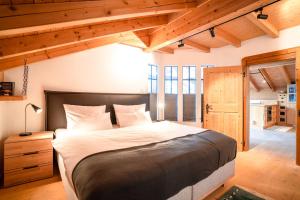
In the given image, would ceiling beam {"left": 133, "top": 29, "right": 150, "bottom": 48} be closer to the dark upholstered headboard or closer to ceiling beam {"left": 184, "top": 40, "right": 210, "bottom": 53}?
ceiling beam {"left": 184, "top": 40, "right": 210, "bottom": 53}

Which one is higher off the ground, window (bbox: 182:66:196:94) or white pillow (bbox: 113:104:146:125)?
window (bbox: 182:66:196:94)

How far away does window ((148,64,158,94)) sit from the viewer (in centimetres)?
454

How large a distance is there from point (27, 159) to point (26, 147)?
17cm

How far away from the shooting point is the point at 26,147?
2.35 meters

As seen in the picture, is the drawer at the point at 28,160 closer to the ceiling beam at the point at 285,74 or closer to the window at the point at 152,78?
the window at the point at 152,78

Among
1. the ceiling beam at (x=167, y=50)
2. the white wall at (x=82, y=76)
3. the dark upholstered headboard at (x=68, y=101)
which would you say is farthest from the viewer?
the ceiling beam at (x=167, y=50)

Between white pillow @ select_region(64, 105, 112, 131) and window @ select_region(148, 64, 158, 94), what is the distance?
1.80 m

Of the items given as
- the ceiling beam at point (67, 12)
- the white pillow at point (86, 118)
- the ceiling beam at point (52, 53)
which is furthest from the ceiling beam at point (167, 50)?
the white pillow at point (86, 118)

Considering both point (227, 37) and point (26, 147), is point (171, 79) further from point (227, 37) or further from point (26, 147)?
point (26, 147)

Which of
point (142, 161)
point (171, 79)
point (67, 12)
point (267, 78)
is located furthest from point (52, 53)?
point (267, 78)

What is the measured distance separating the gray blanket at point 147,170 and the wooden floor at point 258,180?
26.6 inches

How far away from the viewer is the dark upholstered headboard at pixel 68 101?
292 centimetres

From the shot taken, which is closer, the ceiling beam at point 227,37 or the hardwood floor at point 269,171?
the hardwood floor at point 269,171

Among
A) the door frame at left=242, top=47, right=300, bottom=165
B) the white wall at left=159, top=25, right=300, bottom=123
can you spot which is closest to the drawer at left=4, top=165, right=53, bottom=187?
the white wall at left=159, top=25, right=300, bottom=123
